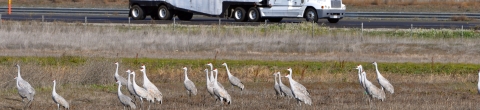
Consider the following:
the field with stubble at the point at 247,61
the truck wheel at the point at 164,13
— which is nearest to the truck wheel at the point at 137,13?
the truck wheel at the point at 164,13

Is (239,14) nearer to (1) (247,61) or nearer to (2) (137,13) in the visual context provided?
(2) (137,13)

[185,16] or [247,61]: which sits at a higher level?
[185,16]

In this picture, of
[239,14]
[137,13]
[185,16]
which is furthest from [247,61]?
[185,16]

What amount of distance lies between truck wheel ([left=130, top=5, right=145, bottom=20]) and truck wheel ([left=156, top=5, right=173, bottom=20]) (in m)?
1.02

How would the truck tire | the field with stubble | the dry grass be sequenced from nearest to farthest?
the dry grass → the field with stubble → the truck tire

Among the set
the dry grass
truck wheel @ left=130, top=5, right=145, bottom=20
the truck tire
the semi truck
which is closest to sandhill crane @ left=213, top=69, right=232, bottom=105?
the dry grass

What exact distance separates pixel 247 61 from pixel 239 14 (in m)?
22.3

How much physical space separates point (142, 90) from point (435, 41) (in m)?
21.6

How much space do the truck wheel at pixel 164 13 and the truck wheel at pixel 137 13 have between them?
102 cm

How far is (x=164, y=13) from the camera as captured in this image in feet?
180

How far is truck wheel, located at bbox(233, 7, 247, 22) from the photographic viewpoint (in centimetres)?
5212

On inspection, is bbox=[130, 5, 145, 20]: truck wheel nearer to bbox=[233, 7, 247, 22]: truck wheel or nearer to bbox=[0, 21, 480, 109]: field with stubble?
bbox=[233, 7, 247, 22]: truck wheel

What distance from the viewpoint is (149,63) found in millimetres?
29578

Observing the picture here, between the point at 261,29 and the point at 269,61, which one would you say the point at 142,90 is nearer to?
the point at 269,61
